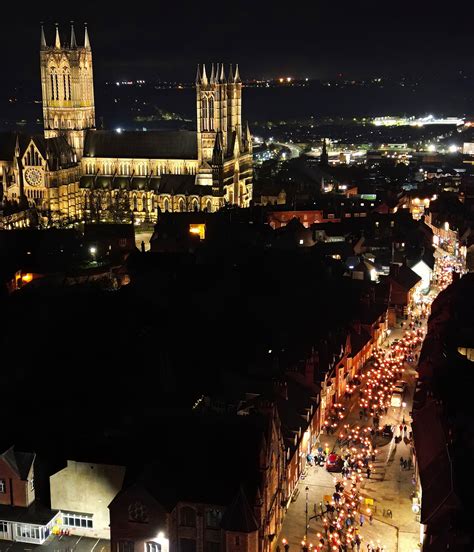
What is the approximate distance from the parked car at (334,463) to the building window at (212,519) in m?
8.79

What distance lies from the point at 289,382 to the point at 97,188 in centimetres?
5490

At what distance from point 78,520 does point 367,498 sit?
9909 mm

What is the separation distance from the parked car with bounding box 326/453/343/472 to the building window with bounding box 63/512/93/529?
9.56 m

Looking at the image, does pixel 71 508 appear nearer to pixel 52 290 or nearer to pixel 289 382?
pixel 289 382

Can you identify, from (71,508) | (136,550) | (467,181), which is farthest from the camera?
(467,181)

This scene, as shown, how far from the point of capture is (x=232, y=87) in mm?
87125

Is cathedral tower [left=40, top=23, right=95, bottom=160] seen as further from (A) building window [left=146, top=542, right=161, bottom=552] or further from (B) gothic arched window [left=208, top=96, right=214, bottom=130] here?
(A) building window [left=146, top=542, right=161, bottom=552]

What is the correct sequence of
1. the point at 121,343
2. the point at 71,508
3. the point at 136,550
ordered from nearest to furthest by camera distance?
1. the point at 136,550
2. the point at 71,508
3. the point at 121,343

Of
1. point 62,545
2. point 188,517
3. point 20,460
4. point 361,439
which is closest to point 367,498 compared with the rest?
point 361,439

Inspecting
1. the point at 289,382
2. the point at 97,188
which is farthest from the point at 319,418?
the point at 97,188

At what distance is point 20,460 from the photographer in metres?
27.1

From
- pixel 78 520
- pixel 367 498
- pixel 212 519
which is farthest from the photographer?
pixel 367 498

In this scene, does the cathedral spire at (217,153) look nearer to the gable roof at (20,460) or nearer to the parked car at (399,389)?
the parked car at (399,389)

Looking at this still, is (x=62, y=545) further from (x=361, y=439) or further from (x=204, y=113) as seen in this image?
(x=204, y=113)
